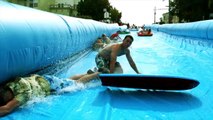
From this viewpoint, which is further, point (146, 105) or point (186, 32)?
point (186, 32)

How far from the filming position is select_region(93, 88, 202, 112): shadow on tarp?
4.48 m

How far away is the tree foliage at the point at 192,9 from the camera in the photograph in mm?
42844

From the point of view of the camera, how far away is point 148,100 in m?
4.81

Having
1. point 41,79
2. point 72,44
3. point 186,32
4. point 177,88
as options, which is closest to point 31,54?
point 41,79

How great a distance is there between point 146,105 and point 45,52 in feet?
7.39

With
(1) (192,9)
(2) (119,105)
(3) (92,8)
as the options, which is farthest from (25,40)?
(3) (92,8)

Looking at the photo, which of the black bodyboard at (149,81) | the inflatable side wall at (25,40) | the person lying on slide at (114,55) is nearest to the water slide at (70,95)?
the inflatable side wall at (25,40)

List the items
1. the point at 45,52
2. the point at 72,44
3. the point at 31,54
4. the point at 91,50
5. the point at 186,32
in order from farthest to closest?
the point at 186,32, the point at 91,50, the point at 72,44, the point at 45,52, the point at 31,54

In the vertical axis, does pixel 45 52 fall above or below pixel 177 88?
above

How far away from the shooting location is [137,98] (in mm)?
4910

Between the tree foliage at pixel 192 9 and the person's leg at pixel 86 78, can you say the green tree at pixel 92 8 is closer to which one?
the tree foliage at pixel 192 9

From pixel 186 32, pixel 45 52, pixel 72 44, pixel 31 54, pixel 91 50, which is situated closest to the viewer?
pixel 31 54

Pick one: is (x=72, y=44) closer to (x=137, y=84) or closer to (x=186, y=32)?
(x=137, y=84)

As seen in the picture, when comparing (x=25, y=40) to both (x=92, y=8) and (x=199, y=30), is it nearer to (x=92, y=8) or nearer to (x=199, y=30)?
(x=199, y=30)
